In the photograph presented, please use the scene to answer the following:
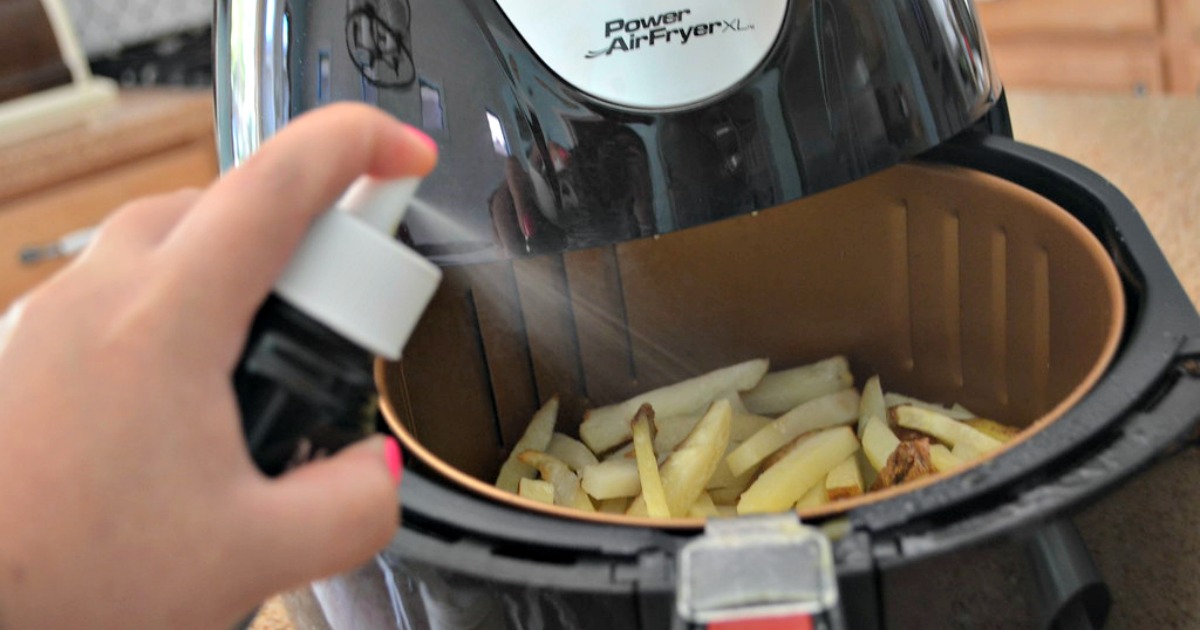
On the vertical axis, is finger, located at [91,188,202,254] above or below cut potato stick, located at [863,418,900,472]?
above

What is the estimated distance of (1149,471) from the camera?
35cm

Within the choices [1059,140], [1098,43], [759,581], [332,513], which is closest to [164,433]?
[332,513]

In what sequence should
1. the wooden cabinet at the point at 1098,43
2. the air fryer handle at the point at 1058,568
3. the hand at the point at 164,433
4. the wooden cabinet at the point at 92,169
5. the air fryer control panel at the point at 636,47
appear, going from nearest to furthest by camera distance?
the hand at the point at 164,433
the air fryer handle at the point at 1058,568
the air fryer control panel at the point at 636,47
the wooden cabinet at the point at 92,169
the wooden cabinet at the point at 1098,43

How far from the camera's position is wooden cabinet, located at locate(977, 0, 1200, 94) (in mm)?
2355

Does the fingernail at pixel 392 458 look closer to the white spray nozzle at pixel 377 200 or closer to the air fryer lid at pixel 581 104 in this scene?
the white spray nozzle at pixel 377 200

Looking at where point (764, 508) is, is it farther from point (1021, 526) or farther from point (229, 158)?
point (229, 158)

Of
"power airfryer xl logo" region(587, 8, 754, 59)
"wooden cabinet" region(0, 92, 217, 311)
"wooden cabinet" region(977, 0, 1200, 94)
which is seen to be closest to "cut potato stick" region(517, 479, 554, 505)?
"power airfryer xl logo" region(587, 8, 754, 59)

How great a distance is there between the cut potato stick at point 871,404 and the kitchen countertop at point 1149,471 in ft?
0.76

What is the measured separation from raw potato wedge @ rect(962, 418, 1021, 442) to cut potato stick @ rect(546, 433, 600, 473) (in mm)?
206

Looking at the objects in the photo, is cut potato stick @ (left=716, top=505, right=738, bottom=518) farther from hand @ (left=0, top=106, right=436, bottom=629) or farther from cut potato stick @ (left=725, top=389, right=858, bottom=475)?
hand @ (left=0, top=106, right=436, bottom=629)

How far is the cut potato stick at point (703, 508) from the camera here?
53 cm

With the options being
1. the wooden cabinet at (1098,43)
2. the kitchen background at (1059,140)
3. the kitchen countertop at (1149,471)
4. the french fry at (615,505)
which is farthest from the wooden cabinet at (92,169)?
the wooden cabinet at (1098,43)

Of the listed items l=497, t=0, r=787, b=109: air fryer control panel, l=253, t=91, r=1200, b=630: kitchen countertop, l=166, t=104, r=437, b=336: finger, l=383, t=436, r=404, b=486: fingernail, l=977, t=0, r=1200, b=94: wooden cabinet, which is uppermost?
l=166, t=104, r=437, b=336: finger

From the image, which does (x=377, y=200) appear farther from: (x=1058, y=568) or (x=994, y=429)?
(x=994, y=429)
